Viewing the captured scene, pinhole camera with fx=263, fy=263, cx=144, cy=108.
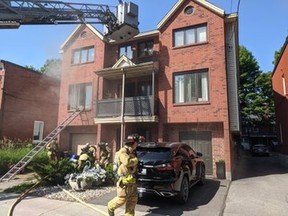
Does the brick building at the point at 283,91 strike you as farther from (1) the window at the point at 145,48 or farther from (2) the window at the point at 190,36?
(1) the window at the point at 145,48

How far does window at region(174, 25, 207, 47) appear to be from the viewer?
1541 cm

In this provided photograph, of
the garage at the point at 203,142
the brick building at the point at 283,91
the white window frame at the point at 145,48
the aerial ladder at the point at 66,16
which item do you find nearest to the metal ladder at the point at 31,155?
the aerial ladder at the point at 66,16

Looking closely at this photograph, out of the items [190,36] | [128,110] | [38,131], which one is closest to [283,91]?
[190,36]

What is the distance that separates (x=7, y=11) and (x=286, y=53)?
16.9 meters

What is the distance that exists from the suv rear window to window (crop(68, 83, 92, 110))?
10.7 metres

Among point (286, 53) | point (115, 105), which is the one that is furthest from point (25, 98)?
point (286, 53)

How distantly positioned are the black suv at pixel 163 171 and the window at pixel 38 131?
56.1 ft

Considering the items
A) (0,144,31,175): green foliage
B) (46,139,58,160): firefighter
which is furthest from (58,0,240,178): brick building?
(0,144,31,175): green foliage

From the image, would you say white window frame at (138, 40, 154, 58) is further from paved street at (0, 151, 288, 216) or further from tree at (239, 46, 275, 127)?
tree at (239, 46, 275, 127)

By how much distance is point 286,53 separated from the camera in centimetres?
1783

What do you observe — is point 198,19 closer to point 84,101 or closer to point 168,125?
point 168,125

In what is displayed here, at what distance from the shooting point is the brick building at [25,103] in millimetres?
20594

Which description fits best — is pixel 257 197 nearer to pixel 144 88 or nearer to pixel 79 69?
pixel 144 88

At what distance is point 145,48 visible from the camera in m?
17.8
